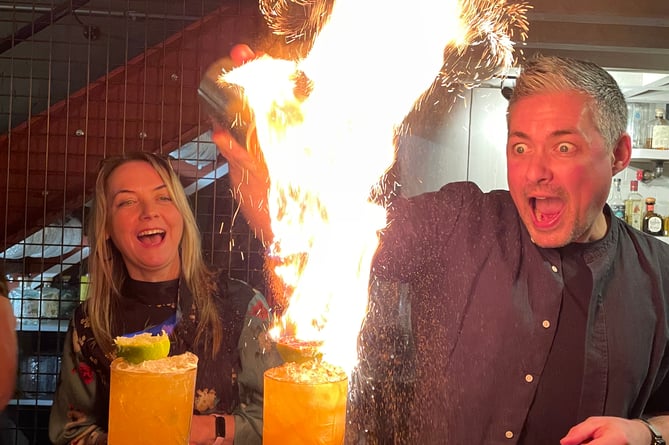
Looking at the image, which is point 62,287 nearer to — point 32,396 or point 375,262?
point 32,396

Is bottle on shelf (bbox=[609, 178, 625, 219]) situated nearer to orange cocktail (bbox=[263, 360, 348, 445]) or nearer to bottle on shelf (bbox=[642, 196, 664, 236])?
bottle on shelf (bbox=[642, 196, 664, 236])

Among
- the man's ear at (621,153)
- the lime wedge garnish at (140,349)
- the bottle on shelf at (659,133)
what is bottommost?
the lime wedge garnish at (140,349)

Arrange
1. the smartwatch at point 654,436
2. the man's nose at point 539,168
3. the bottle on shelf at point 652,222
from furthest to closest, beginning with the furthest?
the bottle on shelf at point 652,222 → the man's nose at point 539,168 → the smartwatch at point 654,436

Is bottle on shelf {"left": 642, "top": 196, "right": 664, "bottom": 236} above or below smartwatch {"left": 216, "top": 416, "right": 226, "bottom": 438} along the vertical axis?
above

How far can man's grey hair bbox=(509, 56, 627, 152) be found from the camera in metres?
1.57

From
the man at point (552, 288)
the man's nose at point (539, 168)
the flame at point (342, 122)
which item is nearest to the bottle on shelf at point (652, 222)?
the man at point (552, 288)

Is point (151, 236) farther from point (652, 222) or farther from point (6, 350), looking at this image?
point (652, 222)

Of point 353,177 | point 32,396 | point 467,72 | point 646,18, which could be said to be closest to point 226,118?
point 353,177

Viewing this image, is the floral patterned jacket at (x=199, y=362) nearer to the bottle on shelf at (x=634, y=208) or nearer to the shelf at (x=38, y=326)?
the shelf at (x=38, y=326)

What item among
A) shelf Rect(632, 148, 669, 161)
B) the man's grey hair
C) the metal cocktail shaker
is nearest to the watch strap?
the metal cocktail shaker

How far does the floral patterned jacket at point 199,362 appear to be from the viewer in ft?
5.82

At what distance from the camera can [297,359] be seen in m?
0.95

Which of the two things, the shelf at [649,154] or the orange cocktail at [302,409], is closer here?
the orange cocktail at [302,409]

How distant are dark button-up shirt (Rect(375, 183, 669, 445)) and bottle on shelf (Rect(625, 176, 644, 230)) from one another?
65.5 inches
